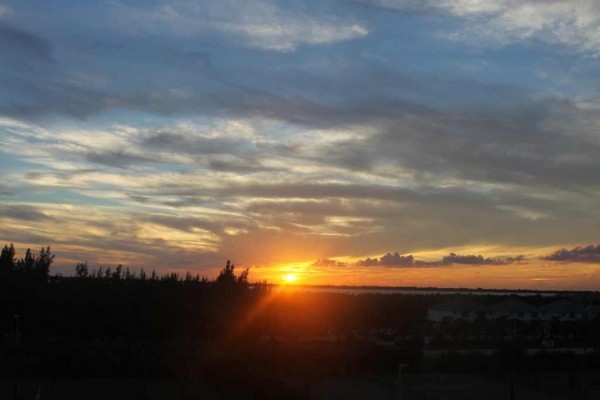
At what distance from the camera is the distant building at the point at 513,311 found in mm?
71062

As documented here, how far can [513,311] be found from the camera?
71.2 m

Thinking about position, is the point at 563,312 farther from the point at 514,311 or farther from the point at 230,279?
the point at 230,279

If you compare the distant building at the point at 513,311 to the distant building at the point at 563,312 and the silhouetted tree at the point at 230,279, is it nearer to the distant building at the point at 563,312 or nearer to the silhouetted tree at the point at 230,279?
the distant building at the point at 563,312

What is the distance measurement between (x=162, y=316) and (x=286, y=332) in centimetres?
825

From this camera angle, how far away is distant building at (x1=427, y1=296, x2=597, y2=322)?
71.1 m

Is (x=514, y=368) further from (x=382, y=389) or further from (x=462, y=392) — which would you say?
(x=382, y=389)

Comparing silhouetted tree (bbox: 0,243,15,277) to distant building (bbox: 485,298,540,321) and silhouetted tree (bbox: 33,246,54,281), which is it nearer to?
silhouetted tree (bbox: 33,246,54,281)

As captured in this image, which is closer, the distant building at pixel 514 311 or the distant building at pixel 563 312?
the distant building at pixel 514 311

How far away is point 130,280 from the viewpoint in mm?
66500

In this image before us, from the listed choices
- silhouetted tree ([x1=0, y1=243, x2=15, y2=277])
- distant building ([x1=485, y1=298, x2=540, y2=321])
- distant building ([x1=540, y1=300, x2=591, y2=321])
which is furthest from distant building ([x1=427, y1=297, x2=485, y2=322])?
silhouetted tree ([x1=0, y1=243, x2=15, y2=277])

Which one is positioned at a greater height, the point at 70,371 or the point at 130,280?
the point at 130,280

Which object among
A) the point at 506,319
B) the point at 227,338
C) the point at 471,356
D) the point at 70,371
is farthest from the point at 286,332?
the point at 506,319

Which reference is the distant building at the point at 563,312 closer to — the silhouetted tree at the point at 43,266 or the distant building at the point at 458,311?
the distant building at the point at 458,311

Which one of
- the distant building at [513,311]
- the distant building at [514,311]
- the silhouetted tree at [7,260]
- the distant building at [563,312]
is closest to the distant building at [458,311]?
the distant building at [513,311]
